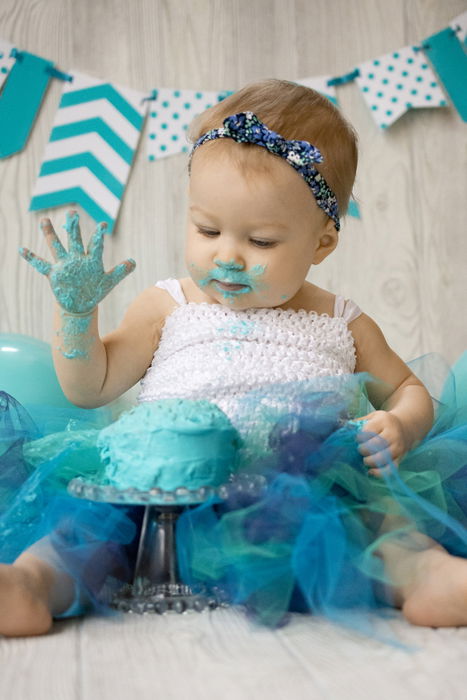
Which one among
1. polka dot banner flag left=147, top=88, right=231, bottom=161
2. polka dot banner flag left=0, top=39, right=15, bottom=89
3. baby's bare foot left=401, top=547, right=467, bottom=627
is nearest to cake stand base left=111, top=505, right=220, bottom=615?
baby's bare foot left=401, top=547, right=467, bottom=627

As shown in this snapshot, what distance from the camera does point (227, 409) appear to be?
1.27 meters

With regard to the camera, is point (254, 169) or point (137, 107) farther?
point (137, 107)

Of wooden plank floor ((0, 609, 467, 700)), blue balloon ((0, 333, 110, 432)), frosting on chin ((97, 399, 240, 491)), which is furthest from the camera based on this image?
blue balloon ((0, 333, 110, 432))

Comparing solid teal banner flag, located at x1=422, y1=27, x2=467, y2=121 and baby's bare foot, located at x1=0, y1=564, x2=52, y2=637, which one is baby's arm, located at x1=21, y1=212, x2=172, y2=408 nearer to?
baby's bare foot, located at x1=0, y1=564, x2=52, y2=637

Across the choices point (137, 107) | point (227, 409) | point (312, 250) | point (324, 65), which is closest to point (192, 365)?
point (227, 409)

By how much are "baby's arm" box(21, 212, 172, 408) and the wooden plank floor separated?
1.31 feet

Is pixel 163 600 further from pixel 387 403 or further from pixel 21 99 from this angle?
pixel 21 99

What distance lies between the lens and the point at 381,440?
3.77 ft

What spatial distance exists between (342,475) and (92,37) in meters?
1.68

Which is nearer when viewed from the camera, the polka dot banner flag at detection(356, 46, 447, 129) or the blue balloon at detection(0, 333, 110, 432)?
the blue balloon at detection(0, 333, 110, 432)

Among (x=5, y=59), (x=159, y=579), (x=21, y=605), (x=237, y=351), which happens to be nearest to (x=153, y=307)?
(x=237, y=351)

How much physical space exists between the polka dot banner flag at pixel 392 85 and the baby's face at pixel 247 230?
1.15m

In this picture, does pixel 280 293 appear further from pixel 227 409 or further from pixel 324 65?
pixel 324 65

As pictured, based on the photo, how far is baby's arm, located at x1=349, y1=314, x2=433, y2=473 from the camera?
115cm
